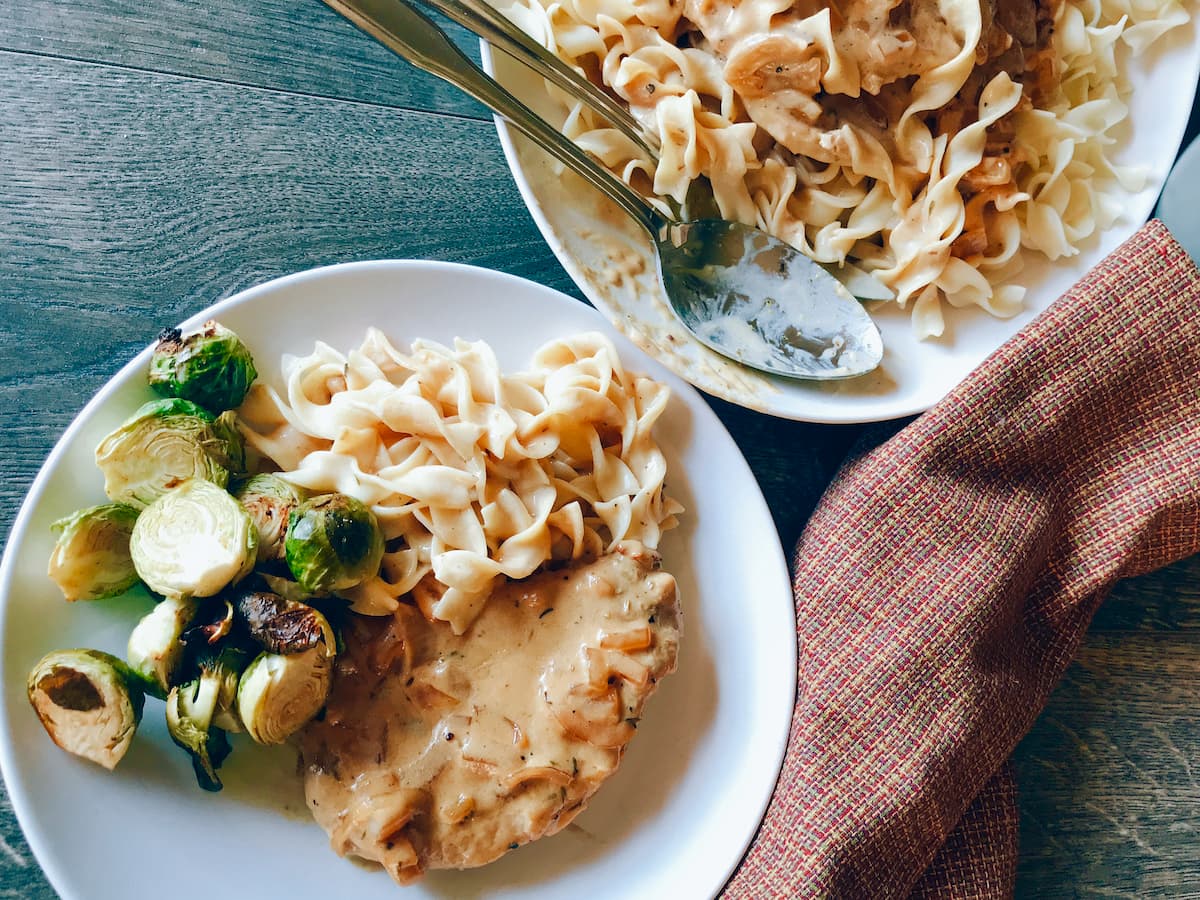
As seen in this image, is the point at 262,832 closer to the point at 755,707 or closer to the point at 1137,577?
the point at 755,707

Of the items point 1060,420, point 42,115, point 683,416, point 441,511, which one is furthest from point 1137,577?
point 42,115

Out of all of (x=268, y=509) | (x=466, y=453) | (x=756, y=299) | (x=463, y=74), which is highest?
(x=463, y=74)

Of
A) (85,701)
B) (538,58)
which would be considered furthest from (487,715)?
(538,58)

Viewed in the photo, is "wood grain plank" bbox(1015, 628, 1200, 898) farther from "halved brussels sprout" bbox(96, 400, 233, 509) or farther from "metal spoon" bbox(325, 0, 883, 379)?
"halved brussels sprout" bbox(96, 400, 233, 509)

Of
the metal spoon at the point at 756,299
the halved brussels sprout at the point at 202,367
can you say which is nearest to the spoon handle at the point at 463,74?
the metal spoon at the point at 756,299

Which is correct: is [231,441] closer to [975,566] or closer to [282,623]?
[282,623]

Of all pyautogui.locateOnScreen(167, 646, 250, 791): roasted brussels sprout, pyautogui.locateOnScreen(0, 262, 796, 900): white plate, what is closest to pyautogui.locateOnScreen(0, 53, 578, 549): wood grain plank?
pyautogui.locateOnScreen(0, 262, 796, 900): white plate

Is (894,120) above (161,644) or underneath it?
above
